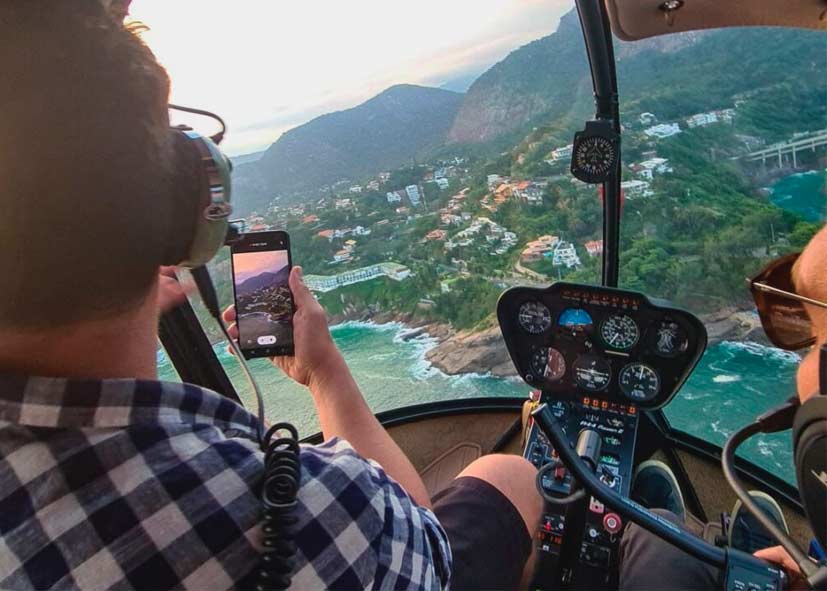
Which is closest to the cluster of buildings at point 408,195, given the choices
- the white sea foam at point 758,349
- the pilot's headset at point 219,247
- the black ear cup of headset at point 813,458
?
the white sea foam at point 758,349

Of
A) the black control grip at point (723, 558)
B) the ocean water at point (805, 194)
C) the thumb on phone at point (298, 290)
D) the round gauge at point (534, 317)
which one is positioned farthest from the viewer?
the round gauge at point (534, 317)

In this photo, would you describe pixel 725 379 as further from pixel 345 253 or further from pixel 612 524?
pixel 345 253

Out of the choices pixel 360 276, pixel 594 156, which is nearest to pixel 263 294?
pixel 360 276

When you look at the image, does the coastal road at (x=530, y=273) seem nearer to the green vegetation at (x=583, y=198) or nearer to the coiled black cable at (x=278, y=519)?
the green vegetation at (x=583, y=198)

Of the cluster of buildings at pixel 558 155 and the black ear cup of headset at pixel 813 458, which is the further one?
the cluster of buildings at pixel 558 155

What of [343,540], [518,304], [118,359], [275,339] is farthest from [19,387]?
[518,304]

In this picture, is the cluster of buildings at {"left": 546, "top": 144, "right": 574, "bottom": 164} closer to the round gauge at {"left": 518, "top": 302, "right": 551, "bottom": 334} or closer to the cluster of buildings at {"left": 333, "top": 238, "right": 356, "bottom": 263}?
the round gauge at {"left": 518, "top": 302, "right": 551, "bottom": 334}

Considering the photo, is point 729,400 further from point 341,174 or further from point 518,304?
point 341,174
